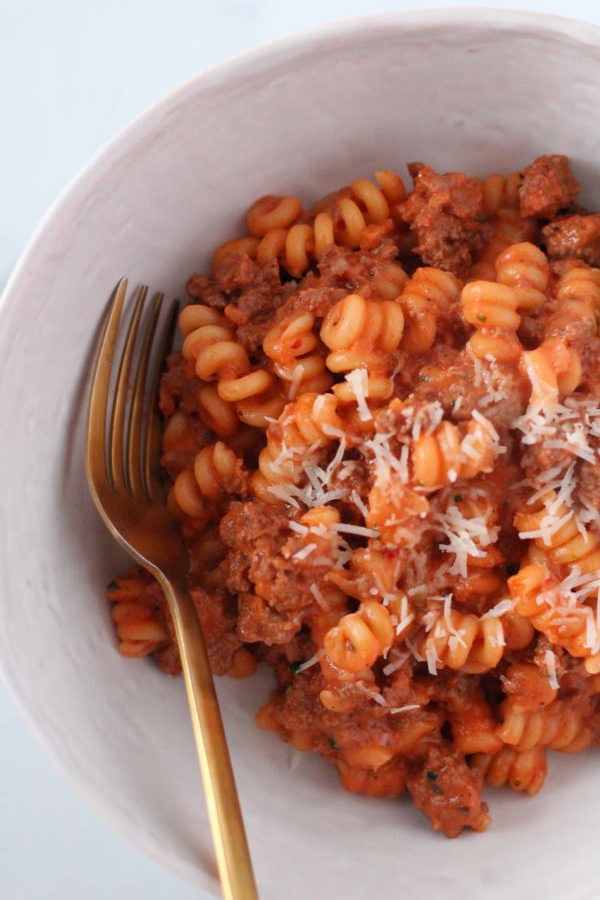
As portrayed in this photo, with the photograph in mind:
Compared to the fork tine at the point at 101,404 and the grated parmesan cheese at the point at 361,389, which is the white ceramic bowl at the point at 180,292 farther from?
the grated parmesan cheese at the point at 361,389

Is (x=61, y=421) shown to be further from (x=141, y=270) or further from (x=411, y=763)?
(x=411, y=763)

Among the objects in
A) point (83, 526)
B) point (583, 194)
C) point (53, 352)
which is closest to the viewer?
point (53, 352)

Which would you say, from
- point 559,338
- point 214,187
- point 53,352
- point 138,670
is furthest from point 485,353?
point 138,670

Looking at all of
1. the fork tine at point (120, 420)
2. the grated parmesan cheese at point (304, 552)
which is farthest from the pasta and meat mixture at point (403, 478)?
the fork tine at point (120, 420)

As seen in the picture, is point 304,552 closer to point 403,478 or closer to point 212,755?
point 403,478

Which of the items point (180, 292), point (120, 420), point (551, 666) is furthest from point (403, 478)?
point (180, 292)

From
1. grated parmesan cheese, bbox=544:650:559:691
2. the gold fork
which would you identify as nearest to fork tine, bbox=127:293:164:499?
the gold fork

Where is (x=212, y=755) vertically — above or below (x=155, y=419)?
below
